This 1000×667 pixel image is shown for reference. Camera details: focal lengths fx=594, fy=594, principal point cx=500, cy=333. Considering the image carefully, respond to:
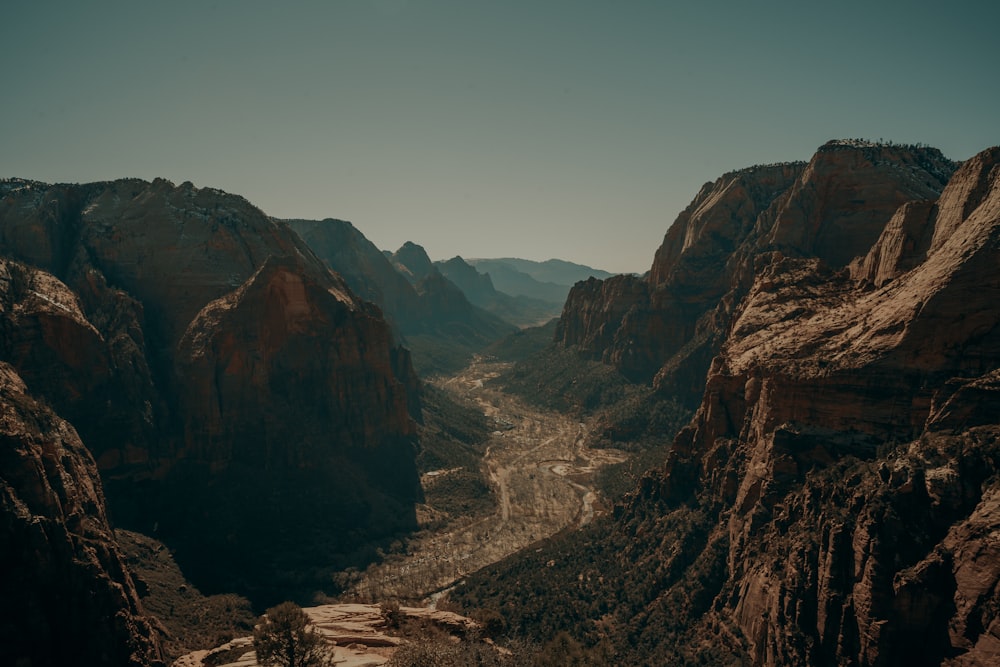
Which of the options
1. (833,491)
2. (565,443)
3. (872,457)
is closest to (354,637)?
(833,491)

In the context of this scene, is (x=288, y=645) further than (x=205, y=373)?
No

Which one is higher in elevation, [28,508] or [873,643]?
[28,508]

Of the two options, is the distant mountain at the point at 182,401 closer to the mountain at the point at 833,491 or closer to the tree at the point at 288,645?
the tree at the point at 288,645

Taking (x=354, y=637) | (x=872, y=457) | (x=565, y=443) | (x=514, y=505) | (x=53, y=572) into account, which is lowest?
(x=514, y=505)

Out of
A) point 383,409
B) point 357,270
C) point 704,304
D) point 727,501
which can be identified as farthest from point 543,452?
point 357,270

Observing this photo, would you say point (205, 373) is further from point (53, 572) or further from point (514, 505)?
point (514, 505)

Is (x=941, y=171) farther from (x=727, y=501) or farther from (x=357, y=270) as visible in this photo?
(x=357, y=270)

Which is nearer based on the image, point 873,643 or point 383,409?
point 873,643

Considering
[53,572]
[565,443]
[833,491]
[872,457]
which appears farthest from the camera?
[565,443]
